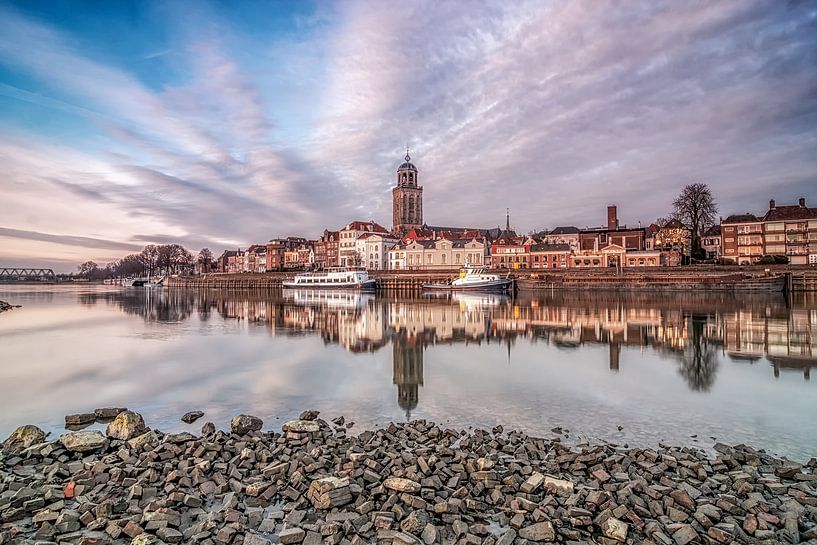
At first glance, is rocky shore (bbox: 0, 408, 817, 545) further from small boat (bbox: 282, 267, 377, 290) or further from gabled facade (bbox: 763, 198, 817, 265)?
gabled facade (bbox: 763, 198, 817, 265)

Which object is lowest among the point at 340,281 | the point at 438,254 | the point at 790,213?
the point at 340,281

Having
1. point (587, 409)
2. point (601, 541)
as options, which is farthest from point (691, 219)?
point (601, 541)

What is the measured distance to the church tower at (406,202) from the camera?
128m

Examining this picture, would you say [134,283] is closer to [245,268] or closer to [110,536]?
[245,268]

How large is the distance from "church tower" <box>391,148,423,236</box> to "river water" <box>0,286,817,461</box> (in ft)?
329

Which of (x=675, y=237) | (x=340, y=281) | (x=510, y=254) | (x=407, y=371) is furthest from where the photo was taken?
(x=510, y=254)

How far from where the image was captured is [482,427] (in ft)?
30.8

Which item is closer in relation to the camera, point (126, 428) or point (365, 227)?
point (126, 428)

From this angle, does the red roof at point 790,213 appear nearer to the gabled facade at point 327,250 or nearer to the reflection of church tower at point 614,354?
the reflection of church tower at point 614,354

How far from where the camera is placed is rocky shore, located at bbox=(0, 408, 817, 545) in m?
5.41

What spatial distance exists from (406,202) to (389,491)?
4869 inches

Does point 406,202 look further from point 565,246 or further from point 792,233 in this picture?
point 792,233

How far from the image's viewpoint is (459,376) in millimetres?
14367

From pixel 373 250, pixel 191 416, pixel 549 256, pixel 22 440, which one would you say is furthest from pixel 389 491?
pixel 373 250
